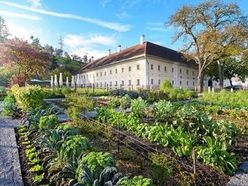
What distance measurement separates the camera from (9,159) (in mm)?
5949

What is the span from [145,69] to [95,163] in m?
35.9

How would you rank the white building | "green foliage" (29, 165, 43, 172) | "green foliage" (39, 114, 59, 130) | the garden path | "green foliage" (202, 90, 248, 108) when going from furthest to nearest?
1. the white building
2. "green foliage" (202, 90, 248, 108)
3. "green foliage" (39, 114, 59, 130)
4. "green foliage" (29, 165, 43, 172)
5. the garden path

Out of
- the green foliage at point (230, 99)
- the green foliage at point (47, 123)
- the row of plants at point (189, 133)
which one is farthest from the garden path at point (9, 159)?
the green foliage at point (230, 99)

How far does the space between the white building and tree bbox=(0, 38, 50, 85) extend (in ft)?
46.7

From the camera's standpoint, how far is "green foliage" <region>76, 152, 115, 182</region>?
408 cm

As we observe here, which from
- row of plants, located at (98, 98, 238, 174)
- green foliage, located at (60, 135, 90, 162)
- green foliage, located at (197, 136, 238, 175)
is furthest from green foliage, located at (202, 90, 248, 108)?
green foliage, located at (60, 135, 90, 162)

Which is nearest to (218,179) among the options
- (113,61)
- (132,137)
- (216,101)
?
(132,137)

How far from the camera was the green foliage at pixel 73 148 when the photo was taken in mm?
4830

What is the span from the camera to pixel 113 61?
46375 millimetres

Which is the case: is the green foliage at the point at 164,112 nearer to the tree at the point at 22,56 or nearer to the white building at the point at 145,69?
the tree at the point at 22,56

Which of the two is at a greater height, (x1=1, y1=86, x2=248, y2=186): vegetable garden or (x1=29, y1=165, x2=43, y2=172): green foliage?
(x1=1, y1=86, x2=248, y2=186): vegetable garden

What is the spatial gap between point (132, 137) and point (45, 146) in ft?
8.07

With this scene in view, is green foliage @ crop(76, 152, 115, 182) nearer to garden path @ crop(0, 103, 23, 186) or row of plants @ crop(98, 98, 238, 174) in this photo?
garden path @ crop(0, 103, 23, 186)

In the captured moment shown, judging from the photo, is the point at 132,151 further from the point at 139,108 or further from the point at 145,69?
the point at 145,69
